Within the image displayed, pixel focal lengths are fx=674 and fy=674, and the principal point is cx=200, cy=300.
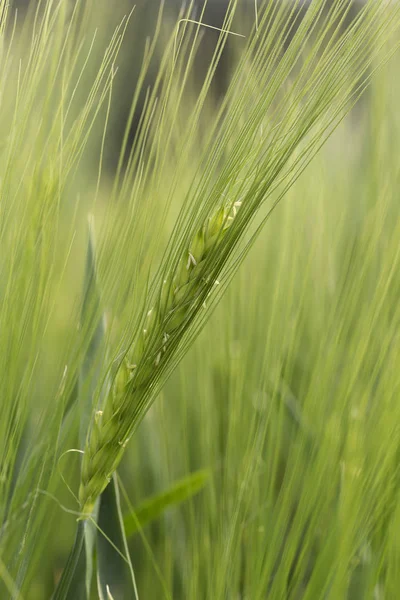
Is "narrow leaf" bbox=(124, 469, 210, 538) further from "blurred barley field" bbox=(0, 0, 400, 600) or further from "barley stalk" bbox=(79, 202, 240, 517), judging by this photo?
"barley stalk" bbox=(79, 202, 240, 517)

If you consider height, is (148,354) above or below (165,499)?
above

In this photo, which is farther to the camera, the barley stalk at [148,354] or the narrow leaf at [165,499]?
the narrow leaf at [165,499]

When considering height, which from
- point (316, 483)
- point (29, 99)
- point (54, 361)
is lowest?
point (54, 361)

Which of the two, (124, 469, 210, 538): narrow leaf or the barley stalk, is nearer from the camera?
the barley stalk

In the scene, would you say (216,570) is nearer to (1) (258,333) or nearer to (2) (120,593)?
(2) (120,593)

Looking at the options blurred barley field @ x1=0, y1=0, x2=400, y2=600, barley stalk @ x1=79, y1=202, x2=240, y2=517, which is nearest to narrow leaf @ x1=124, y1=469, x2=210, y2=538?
blurred barley field @ x1=0, y1=0, x2=400, y2=600

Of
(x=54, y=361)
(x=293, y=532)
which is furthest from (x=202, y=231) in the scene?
(x=54, y=361)

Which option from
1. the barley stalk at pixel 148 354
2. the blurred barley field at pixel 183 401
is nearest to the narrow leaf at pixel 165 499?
the blurred barley field at pixel 183 401

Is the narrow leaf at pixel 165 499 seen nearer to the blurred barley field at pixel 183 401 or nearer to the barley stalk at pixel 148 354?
the blurred barley field at pixel 183 401
